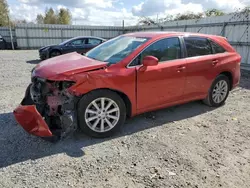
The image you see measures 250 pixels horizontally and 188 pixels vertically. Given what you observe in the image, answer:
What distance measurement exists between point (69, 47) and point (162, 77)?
29.9 ft

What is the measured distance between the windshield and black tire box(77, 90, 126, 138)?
57 centimetres

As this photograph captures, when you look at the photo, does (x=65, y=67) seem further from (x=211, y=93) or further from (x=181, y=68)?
(x=211, y=93)

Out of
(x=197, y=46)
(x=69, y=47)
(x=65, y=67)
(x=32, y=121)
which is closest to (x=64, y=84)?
(x=65, y=67)

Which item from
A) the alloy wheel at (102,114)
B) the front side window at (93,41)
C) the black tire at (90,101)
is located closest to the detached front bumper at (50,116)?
the black tire at (90,101)

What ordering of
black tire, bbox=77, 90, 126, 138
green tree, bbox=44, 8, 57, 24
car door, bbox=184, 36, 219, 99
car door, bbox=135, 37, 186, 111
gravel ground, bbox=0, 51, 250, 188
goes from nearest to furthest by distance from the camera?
gravel ground, bbox=0, 51, 250, 188
black tire, bbox=77, 90, 126, 138
car door, bbox=135, 37, 186, 111
car door, bbox=184, 36, 219, 99
green tree, bbox=44, 8, 57, 24

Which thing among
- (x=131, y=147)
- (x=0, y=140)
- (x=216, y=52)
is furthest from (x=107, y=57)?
(x=216, y=52)

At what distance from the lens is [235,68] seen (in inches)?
195

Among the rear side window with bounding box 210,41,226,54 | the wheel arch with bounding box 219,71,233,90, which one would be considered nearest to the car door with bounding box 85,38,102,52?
the rear side window with bounding box 210,41,226,54

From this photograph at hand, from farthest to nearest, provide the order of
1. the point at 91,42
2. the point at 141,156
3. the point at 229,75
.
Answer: the point at 91,42 → the point at 229,75 → the point at 141,156

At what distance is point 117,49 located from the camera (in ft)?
13.1

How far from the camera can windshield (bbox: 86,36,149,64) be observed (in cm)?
370

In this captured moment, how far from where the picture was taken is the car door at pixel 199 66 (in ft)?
13.9

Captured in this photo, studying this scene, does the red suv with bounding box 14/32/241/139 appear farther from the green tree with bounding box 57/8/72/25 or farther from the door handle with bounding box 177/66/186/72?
the green tree with bounding box 57/8/72/25

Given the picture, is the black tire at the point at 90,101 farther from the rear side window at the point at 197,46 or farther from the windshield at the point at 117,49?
the rear side window at the point at 197,46
